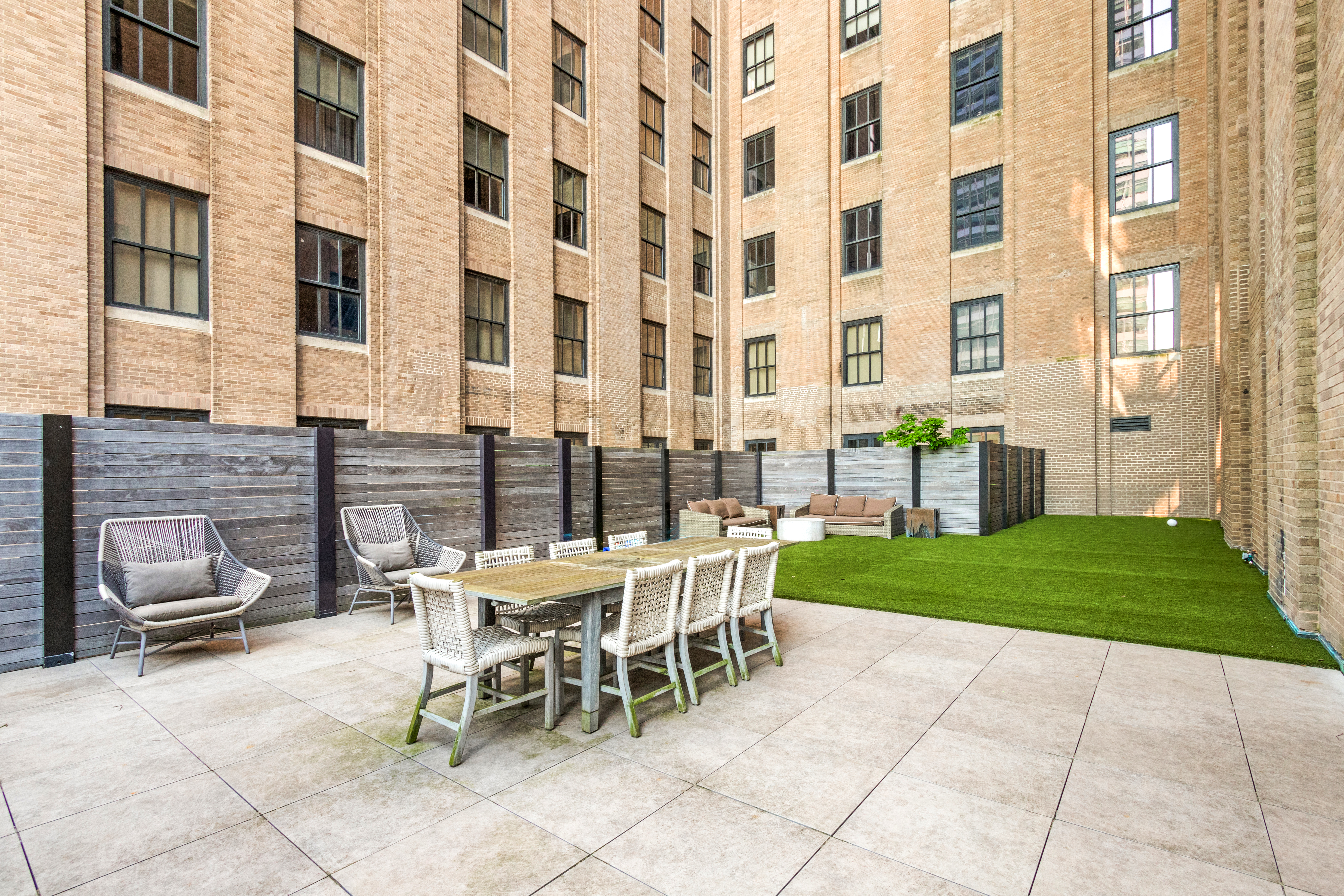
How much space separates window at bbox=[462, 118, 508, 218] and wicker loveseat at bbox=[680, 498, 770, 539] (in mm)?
7399

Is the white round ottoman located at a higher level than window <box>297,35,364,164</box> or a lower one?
lower

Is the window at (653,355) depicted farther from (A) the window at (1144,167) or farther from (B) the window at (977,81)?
(A) the window at (1144,167)

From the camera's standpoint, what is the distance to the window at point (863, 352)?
751 inches

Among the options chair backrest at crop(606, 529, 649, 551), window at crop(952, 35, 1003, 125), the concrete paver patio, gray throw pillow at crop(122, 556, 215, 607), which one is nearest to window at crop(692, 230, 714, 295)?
window at crop(952, 35, 1003, 125)

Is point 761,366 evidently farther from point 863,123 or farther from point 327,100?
point 327,100

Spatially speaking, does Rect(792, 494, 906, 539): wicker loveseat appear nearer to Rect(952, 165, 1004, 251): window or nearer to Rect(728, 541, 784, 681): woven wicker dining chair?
Rect(728, 541, 784, 681): woven wicker dining chair

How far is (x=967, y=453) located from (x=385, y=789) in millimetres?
12622

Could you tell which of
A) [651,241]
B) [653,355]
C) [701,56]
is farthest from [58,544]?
[701,56]

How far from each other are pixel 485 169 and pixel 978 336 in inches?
524

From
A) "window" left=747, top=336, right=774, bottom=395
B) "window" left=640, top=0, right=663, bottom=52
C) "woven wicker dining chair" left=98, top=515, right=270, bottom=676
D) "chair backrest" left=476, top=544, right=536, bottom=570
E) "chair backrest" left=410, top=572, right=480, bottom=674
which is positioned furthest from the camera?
"window" left=747, top=336, right=774, bottom=395

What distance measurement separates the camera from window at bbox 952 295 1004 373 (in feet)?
55.9

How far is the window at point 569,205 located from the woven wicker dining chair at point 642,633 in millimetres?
12438

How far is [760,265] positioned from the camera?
2166 cm

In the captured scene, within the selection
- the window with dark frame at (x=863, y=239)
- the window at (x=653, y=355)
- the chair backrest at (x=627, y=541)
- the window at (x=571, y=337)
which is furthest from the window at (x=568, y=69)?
the chair backrest at (x=627, y=541)
